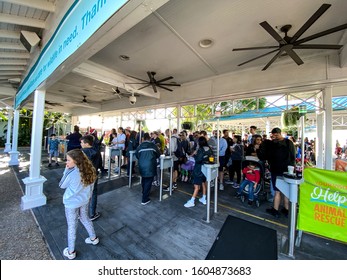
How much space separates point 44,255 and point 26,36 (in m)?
3.86

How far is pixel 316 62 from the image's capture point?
429 centimetres

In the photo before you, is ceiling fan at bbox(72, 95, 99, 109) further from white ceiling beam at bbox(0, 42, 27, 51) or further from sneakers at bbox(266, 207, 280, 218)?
sneakers at bbox(266, 207, 280, 218)

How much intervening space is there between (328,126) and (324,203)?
3.67m

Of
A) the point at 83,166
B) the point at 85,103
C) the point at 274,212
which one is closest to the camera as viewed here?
the point at 83,166

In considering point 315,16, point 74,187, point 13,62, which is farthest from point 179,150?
point 13,62

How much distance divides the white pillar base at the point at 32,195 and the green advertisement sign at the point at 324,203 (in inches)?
185

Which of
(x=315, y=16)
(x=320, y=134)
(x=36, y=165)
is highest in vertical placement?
(x=315, y=16)

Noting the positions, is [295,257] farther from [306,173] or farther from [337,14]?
[337,14]

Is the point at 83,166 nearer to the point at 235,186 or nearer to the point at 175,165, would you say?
the point at 175,165

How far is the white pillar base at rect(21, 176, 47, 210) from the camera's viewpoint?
10.0 feet

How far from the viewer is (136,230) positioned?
243cm

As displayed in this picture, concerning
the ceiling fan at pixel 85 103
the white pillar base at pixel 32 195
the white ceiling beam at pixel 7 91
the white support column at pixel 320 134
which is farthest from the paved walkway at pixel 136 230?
the ceiling fan at pixel 85 103

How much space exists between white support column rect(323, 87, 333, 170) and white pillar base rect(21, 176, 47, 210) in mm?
7266

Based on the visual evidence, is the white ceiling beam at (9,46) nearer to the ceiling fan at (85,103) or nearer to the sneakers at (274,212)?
the ceiling fan at (85,103)
